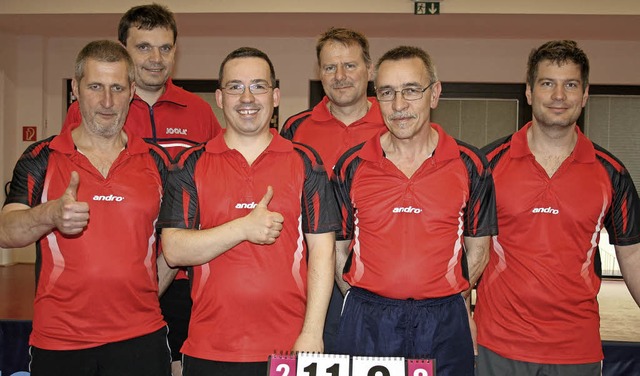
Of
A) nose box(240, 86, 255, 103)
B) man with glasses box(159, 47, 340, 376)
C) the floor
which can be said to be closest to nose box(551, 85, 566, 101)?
man with glasses box(159, 47, 340, 376)

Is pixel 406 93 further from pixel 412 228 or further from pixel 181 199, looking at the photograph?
pixel 181 199

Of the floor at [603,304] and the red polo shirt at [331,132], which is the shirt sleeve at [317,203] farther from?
the floor at [603,304]

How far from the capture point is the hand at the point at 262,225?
2.29 m

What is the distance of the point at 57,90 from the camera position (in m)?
9.68

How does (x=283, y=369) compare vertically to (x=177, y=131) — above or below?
below

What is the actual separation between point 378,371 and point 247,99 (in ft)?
3.82

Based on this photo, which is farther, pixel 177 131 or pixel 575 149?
pixel 177 131

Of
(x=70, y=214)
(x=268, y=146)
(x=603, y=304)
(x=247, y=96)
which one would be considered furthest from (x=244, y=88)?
(x=603, y=304)

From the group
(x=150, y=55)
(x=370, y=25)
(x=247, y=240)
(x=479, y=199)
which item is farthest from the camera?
(x=370, y=25)

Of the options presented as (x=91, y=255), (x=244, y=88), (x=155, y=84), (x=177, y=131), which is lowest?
(x=91, y=255)

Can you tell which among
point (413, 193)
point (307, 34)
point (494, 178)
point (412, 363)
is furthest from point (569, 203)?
point (307, 34)

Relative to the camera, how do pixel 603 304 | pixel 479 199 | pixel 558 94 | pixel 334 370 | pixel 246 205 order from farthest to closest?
pixel 603 304
pixel 558 94
pixel 479 199
pixel 246 205
pixel 334 370

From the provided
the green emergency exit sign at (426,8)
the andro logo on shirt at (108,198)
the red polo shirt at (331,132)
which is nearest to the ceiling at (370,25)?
the green emergency exit sign at (426,8)

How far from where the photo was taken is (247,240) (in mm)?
2426
